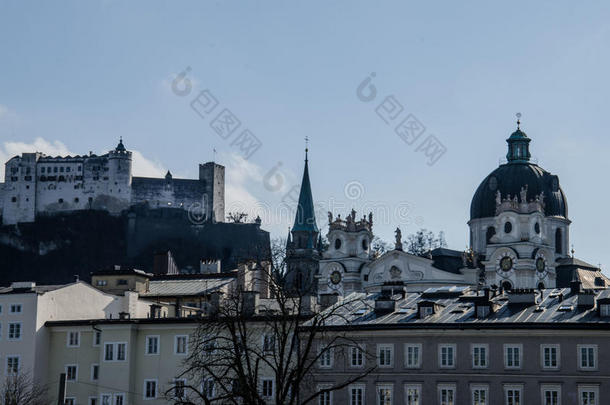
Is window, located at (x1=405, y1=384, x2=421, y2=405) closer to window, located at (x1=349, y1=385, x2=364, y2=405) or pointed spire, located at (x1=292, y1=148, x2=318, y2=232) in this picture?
window, located at (x1=349, y1=385, x2=364, y2=405)

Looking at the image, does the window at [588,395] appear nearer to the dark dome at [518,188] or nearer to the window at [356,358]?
the window at [356,358]

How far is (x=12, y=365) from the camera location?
72562 mm

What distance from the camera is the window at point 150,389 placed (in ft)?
225

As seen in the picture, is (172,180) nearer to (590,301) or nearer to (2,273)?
(2,273)

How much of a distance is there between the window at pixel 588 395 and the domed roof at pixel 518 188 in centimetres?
6580

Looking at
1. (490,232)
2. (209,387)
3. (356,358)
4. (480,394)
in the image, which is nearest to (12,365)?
(356,358)

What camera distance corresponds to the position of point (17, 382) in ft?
226

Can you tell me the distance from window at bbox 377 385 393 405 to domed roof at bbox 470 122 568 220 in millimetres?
63392

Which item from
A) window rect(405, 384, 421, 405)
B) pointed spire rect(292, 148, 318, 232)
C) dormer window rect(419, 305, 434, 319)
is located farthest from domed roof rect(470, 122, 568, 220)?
window rect(405, 384, 421, 405)

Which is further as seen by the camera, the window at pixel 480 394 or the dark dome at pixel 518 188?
the dark dome at pixel 518 188

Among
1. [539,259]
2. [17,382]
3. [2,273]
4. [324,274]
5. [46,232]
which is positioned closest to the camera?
[17,382]

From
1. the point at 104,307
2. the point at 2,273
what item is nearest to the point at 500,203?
the point at 104,307

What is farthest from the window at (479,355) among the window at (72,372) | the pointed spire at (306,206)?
the pointed spire at (306,206)

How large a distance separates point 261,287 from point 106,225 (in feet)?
315
